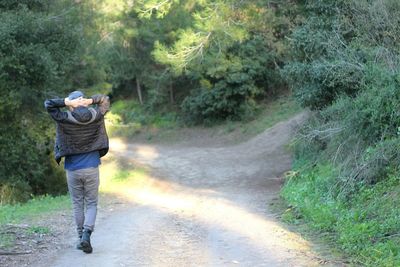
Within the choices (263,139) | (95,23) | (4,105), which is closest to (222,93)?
(263,139)

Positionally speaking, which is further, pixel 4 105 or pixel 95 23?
pixel 95 23

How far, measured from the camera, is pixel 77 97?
7043mm

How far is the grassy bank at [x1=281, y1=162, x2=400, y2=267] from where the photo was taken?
6.77 m

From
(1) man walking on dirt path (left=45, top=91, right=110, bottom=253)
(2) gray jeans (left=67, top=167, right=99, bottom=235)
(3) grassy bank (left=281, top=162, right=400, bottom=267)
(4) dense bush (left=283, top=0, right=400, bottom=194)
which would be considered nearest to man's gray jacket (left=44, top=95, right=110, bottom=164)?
(1) man walking on dirt path (left=45, top=91, right=110, bottom=253)

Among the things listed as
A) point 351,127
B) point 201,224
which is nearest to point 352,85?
point 351,127

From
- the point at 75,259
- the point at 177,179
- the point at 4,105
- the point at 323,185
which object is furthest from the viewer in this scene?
the point at 177,179

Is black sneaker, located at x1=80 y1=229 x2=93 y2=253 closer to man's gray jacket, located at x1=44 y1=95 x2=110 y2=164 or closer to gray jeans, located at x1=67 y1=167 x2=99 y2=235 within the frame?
gray jeans, located at x1=67 y1=167 x2=99 y2=235

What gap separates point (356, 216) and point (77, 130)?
452cm

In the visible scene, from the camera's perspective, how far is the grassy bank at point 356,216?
22.2 ft

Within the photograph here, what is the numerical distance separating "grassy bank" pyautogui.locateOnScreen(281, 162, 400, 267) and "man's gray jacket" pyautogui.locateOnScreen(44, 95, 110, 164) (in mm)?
3796

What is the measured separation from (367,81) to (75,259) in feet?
23.4

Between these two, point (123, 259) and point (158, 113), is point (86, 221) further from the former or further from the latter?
point (158, 113)

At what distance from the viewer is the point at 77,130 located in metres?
7.02

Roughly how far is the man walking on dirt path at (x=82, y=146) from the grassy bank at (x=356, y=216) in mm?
3608
